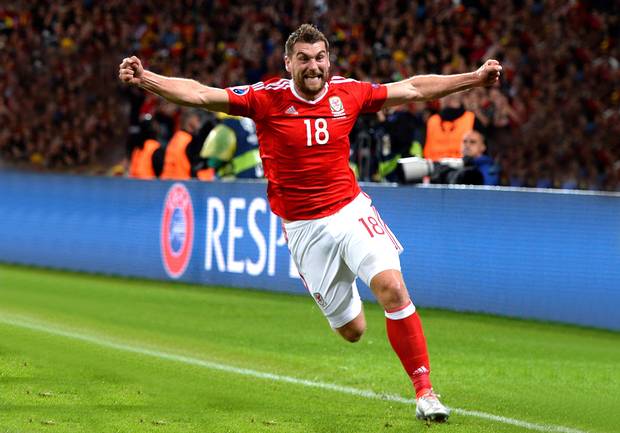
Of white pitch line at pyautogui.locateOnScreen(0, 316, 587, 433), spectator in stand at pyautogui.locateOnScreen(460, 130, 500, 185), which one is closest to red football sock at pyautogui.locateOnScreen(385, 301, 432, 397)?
white pitch line at pyautogui.locateOnScreen(0, 316, 587, 433)

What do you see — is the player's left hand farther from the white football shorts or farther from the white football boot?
the white football boot

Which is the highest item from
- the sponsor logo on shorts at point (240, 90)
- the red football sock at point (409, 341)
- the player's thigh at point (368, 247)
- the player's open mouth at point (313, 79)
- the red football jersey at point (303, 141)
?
the player's open mouth at point (313, 79)

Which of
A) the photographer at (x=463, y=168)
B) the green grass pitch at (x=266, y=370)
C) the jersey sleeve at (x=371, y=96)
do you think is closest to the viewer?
the green grass pitch at (x=266, y=370)

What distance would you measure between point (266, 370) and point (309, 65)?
281cm

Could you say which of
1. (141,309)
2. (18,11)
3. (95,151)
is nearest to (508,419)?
(141,309)

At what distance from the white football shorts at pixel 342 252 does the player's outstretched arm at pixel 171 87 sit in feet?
3.09

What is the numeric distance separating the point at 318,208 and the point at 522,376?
2506 mm

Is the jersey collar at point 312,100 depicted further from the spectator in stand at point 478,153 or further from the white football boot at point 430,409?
the spectator in stand at point 478,153

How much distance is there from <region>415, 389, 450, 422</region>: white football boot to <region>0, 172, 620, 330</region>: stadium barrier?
197 inches

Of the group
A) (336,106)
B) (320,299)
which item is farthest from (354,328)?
(336,106)

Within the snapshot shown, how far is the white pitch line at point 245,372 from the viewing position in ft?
23.1

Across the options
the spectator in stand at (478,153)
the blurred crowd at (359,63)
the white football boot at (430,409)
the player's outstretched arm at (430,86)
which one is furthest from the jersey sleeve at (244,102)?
the blurred crowd at (359,63)

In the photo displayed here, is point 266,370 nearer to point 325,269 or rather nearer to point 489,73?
point 325,269

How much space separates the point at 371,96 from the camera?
764 centimetres
